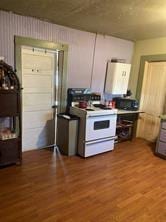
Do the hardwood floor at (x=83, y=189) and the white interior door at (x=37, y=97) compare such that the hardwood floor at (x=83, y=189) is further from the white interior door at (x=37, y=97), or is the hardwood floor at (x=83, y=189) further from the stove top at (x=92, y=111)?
the stove top at (x=92, y=111)

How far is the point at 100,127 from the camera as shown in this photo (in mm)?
3523

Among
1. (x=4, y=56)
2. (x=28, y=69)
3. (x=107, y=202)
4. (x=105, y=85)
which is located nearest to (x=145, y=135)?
(x=105, y=85)

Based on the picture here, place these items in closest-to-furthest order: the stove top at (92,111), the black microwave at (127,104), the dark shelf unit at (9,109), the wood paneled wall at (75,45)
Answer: the dark shelf unit at (9,109)
the wood paneled wall at (75,45)
the stove top at (92,111)
the black microwave at (127,104)

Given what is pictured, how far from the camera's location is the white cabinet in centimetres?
416

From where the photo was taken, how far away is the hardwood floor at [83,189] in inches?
81.1

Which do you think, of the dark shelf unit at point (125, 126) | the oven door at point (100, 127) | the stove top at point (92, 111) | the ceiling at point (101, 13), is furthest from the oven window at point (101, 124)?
the ceiling at point (101, 13)

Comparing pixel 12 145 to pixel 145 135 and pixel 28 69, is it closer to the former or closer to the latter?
pixel 28 69

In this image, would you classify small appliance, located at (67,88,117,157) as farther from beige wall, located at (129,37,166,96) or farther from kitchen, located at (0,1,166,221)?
beige wall, located at (129,37,166,96)

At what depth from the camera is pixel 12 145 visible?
2.92 m

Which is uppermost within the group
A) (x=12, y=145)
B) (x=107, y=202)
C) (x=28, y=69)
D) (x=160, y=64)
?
(x=160, y=64)

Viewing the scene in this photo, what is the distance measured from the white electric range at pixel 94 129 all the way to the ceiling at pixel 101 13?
1.52 metres

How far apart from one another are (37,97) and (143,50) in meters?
2.75

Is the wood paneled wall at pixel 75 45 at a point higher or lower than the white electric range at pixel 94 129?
higher

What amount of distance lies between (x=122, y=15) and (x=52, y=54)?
4.86 feet
